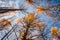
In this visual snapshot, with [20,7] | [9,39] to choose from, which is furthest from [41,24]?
[9,39]

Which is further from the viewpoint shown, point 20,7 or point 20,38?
point 20,7

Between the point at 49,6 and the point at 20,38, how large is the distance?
320 centimetres

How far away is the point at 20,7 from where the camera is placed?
8031 mm

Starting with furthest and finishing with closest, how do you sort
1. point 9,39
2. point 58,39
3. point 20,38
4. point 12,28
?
point 58,39
point 12,28
point 20,38
point 9,39

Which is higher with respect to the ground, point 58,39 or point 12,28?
point 12,28

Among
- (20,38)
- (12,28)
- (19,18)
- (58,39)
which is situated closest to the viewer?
(20,38)

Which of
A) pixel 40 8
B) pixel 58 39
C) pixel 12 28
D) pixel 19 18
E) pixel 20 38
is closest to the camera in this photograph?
pixel 20 38

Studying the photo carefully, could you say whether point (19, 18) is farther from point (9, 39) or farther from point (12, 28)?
point (9, 39)

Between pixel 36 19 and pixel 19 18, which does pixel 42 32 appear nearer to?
pixel 36 19

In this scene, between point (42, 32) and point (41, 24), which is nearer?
point (42, 32)

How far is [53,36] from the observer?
7238 mm

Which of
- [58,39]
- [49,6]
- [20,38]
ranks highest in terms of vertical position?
[49,6]

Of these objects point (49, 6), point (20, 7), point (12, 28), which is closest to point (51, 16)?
point (49, 6)

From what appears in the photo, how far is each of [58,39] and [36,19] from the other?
1687 millimetres
